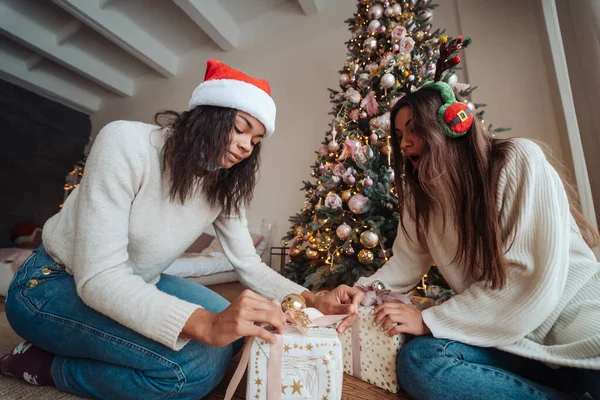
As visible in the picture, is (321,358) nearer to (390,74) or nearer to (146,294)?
(146,294)

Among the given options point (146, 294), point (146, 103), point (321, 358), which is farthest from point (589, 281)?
point (146, 103)

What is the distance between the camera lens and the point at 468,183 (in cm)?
72

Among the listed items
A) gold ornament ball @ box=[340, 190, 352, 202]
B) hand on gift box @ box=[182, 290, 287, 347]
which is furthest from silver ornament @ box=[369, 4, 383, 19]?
hand on gift box @ box=[182, 290, 287, 347]

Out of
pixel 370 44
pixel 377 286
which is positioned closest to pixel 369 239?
pixel 377 286

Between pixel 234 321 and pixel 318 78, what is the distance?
2.81 metres

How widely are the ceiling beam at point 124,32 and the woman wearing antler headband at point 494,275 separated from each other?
341 centimetres

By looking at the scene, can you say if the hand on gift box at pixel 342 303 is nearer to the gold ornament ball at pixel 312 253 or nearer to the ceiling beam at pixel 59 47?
the gold ornament ball at pixel 312 253

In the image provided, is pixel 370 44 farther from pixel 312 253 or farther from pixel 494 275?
pixel 494 275

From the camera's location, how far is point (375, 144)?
1.64 meters

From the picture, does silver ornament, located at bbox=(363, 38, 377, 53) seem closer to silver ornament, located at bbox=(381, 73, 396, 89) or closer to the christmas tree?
the christmas tree

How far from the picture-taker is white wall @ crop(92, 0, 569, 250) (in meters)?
1.97

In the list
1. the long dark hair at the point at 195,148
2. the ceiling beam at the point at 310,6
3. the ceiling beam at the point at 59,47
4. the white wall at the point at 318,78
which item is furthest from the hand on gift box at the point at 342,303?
the ceiling beam at the point at 59,47

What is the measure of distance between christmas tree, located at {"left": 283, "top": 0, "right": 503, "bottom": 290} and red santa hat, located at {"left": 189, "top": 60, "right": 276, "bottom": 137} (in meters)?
0.86

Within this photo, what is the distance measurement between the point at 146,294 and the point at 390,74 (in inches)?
64.8
